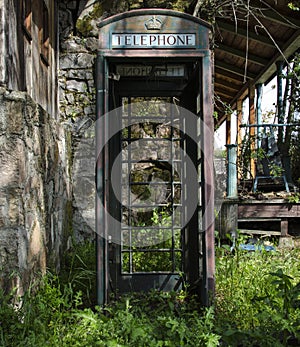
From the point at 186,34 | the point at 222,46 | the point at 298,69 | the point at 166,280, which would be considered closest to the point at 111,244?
the point at 166,280

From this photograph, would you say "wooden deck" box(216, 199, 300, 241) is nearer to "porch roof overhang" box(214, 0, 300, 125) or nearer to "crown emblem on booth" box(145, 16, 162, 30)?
"porch roof overhang" box(214, 0, 300, 125)

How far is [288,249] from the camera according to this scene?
6516mm

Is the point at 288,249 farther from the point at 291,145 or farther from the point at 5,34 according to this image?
the point at 5,34

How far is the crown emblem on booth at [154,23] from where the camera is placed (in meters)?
3.33

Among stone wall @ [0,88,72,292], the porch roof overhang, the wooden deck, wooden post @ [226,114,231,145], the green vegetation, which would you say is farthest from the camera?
wooden post @ [226,114,231,145]

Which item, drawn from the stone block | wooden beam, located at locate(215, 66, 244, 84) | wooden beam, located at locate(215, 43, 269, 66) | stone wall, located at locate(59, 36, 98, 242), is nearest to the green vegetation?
stone wall, located at locate(59, 36, 98, 242)

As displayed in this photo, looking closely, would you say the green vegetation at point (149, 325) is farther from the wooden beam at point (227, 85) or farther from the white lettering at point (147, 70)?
the wooden beam at point (227, 85)

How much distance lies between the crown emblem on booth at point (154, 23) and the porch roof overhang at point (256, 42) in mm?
3165

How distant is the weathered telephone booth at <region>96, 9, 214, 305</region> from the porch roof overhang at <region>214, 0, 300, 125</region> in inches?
77.6

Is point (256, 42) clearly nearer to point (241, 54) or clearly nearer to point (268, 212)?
point (241, 54)

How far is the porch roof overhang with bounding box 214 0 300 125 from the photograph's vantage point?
784cm

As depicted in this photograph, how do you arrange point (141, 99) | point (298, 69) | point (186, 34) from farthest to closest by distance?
1. point (298, 69)
2. point (141, 99)
3. point (186, 34)

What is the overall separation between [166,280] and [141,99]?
2359mm

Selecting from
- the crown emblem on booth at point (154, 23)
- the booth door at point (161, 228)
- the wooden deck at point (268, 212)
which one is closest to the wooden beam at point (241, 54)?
the wooden deck at point (268, 212)
